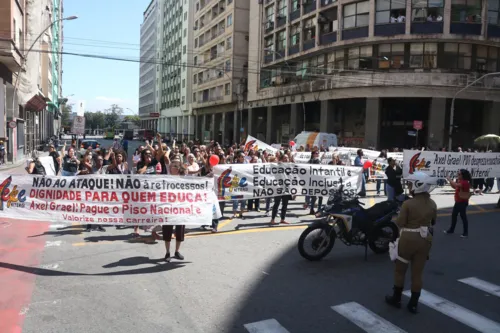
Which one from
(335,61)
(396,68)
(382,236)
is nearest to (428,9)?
(396,68)

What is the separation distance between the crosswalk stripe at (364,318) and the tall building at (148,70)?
11444cm

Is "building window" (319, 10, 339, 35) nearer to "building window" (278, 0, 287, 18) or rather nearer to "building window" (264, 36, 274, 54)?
"building window" (278, 0, 287, 18)

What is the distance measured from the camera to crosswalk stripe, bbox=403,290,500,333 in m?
5.13

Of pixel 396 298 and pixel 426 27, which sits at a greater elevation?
pixel 426 27

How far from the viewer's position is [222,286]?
625cm

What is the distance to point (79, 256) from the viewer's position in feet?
25.0

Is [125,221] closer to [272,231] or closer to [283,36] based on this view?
[272,231]

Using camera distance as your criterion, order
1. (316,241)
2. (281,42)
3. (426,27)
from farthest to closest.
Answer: (281,42), (426,27), (316,241)

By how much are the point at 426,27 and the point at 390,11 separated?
3.34 m

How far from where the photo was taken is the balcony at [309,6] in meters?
43.3

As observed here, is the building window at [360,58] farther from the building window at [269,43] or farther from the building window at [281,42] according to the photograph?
the building window at [269,43]

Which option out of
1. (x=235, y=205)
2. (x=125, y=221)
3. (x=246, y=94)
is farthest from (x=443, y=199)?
(x=246, y=94)

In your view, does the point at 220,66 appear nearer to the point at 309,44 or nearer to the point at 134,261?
the point at 309,44

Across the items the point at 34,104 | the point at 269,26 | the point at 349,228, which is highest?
the point at 269,26
